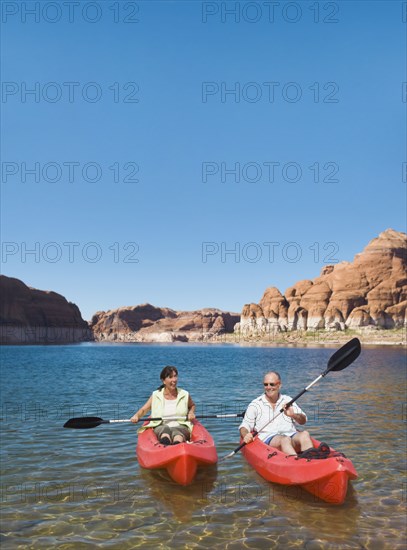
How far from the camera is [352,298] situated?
157m

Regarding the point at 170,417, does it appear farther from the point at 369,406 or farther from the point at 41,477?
the point at 369,406

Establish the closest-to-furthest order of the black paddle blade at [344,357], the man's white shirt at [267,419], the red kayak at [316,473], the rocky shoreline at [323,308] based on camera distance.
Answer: the red kayak at [316,473], the man's white shirt at [267,419], the black paddle blade at [344,357], the rocky shoreline at [323,308]

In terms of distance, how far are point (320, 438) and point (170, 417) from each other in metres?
4.82

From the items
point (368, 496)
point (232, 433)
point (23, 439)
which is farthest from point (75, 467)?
point (368, 496)

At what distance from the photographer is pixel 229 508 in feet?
23.5

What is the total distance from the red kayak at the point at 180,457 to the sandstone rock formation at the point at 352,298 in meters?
146

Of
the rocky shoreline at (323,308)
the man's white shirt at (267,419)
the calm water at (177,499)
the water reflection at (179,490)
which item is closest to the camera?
the calm water at (177,499)

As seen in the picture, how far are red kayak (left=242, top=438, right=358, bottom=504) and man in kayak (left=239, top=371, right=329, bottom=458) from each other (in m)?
0.33

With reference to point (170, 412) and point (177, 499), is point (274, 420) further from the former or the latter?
point (177, 499)

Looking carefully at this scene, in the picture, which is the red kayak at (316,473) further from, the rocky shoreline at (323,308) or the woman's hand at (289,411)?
the rocky shoreline at (323,308)

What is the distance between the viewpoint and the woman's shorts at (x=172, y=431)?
907cm

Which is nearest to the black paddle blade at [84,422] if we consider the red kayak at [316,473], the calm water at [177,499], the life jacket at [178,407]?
the calm water at [177,499]

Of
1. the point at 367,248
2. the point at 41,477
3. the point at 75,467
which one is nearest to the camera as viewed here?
the point at 41,477

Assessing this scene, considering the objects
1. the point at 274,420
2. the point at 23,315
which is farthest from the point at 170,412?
the point at 23,315
